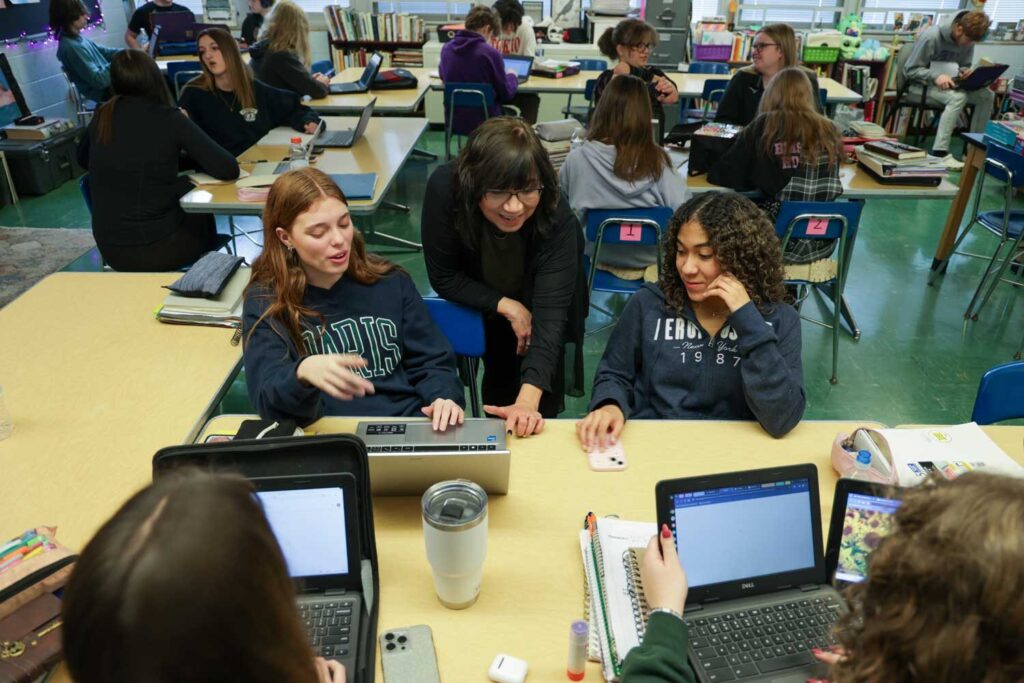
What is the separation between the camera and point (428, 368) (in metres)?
1.98

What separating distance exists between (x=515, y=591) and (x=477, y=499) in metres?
0.20

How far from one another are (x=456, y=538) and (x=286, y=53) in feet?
14.2

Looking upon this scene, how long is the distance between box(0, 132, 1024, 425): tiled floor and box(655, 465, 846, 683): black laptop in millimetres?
1909

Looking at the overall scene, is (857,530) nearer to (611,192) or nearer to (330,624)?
(330,624)

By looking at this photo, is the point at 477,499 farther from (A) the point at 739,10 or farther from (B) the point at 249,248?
(A) the point at 739,10

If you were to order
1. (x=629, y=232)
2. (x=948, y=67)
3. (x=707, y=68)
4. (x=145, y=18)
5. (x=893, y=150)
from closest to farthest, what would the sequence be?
(x=629, y=232) < (x=893, y=150) < (x=707, y=68) < (x=948, y=67) < (x=145, y=18)

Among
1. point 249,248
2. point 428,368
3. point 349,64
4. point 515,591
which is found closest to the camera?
point 515,591

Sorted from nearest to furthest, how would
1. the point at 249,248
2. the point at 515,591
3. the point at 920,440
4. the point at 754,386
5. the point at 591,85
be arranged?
the point at 515,591, the point at 920,440, the point at 754,386, the point at 249,248, the point at 591,85

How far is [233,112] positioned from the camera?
3973mm

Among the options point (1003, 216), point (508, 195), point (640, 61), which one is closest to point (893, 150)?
point (1003, 216)

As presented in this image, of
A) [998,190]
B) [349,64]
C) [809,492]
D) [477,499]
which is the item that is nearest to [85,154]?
[477,499]

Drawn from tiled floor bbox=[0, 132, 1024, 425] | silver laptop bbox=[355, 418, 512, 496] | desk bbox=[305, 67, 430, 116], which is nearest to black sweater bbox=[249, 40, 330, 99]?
desk bbox=[305, 67, 430, 116]

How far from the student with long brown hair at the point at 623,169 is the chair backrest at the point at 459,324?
1275 mm

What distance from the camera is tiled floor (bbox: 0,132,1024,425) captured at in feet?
10.6
